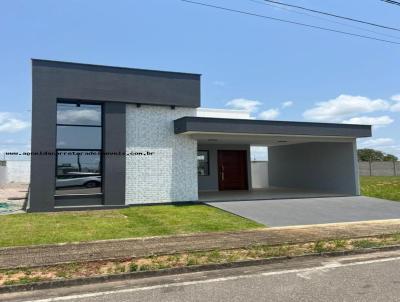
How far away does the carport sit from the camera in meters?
15.3

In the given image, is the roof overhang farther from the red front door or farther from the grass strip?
the grass strip

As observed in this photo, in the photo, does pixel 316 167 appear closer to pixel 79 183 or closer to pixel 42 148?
pixel 79 183

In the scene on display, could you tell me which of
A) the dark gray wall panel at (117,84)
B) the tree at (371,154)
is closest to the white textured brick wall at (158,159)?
the dark gray wall panel at (117,84)

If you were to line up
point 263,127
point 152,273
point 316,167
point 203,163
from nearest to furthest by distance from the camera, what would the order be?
point 152,273
point 263,127
point 203,163
point 316,167

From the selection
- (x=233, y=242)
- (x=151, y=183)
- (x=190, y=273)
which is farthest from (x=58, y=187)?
(x=190, y=273)

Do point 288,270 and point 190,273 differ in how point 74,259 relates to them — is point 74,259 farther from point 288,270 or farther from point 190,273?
point 288,270

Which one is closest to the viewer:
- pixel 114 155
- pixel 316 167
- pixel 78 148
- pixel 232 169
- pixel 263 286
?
pixel 263 286

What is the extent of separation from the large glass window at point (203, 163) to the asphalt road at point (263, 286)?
1460cm

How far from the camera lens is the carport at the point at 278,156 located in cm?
1533

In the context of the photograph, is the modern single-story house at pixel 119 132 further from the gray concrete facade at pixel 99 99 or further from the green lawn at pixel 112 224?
the green lawn at pixel 112 224

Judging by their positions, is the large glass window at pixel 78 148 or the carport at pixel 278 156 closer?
the large glass window at pixel 78 148

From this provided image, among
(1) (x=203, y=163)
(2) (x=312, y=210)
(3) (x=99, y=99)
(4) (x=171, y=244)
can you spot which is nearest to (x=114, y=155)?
(3) (x=99, y=99)

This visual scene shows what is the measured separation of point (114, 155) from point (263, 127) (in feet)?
19.5

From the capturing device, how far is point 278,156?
2605 centimetres
